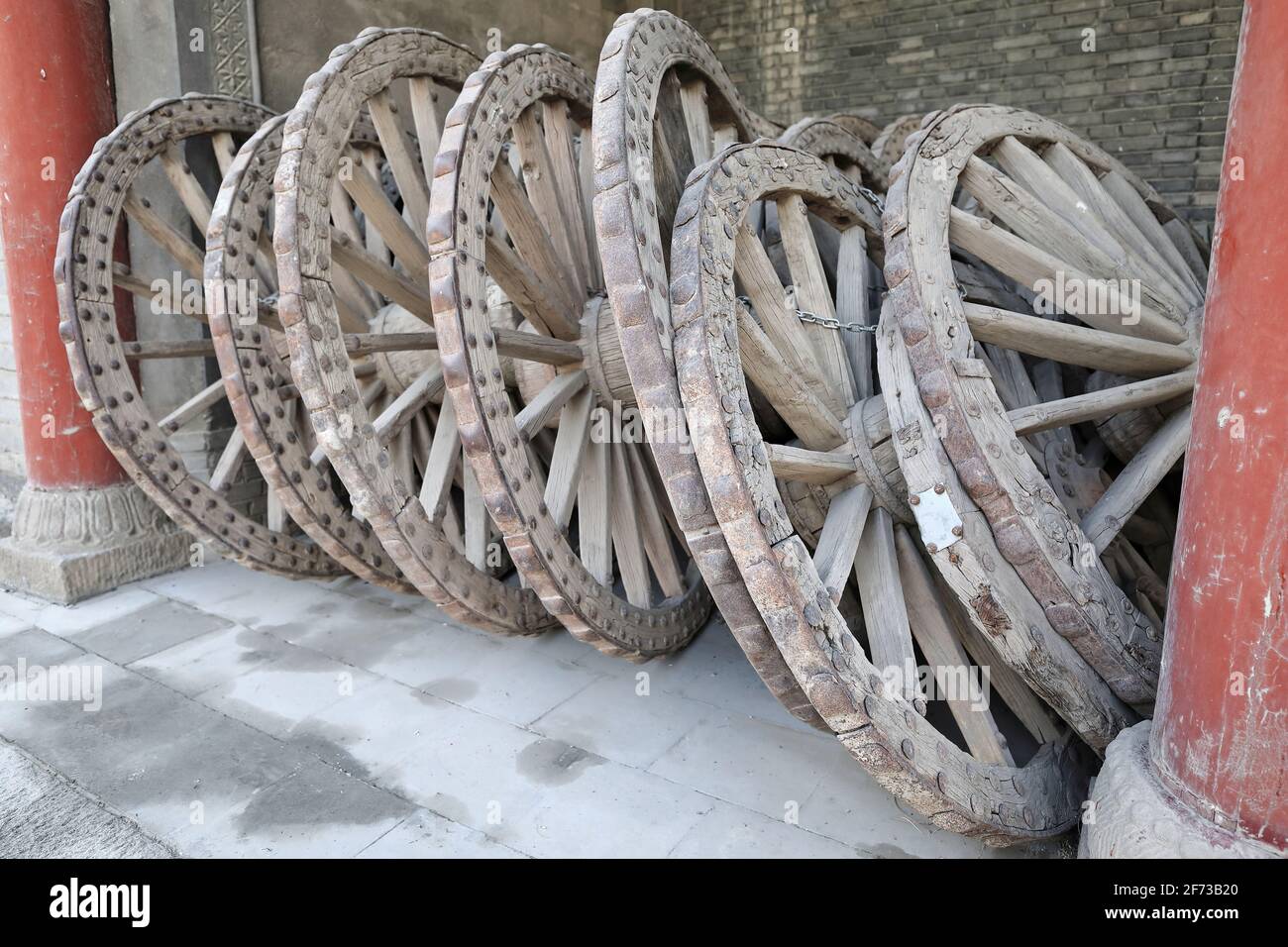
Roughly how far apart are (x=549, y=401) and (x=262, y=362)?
1129 mm

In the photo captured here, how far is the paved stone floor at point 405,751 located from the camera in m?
2.33

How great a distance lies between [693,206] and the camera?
204cm

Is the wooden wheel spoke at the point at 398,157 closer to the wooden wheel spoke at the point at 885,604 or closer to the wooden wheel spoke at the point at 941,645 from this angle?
the wooden wheel spoke at the point at 885,604

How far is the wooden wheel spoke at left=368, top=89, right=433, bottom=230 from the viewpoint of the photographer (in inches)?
119

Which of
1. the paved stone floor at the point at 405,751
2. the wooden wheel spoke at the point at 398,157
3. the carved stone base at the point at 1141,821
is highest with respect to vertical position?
the wooden wheel spoke at the point at 398,157

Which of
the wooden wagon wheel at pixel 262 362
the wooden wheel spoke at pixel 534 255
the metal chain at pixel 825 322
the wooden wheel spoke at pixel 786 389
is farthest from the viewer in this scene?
the wooden wagon wheel at pixel 262 362

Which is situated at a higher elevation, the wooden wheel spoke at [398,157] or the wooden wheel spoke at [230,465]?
the wooden wheel spoke at [398,157]

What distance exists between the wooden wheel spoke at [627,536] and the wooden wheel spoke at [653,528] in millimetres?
88

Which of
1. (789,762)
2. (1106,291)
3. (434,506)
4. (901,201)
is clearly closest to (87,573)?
(434,506)

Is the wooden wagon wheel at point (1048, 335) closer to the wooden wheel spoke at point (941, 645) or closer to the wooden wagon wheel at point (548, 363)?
the wooden wheel spoke at point (941, 645)

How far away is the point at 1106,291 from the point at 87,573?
14.3 feet

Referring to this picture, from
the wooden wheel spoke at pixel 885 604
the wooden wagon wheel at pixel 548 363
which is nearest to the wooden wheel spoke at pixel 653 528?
the wooden wagon wheel at pixel 548 363

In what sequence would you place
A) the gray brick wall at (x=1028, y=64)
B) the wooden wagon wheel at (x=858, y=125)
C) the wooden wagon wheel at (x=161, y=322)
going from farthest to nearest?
the gray brick wall at (x=1028, y=64)
the wooden wagon wheel at (x=858, y=125)
the wooden wagon wheel at (x=161, y=322)

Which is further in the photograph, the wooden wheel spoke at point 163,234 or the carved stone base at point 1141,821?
the wooden wheel spoke at point 163,234
